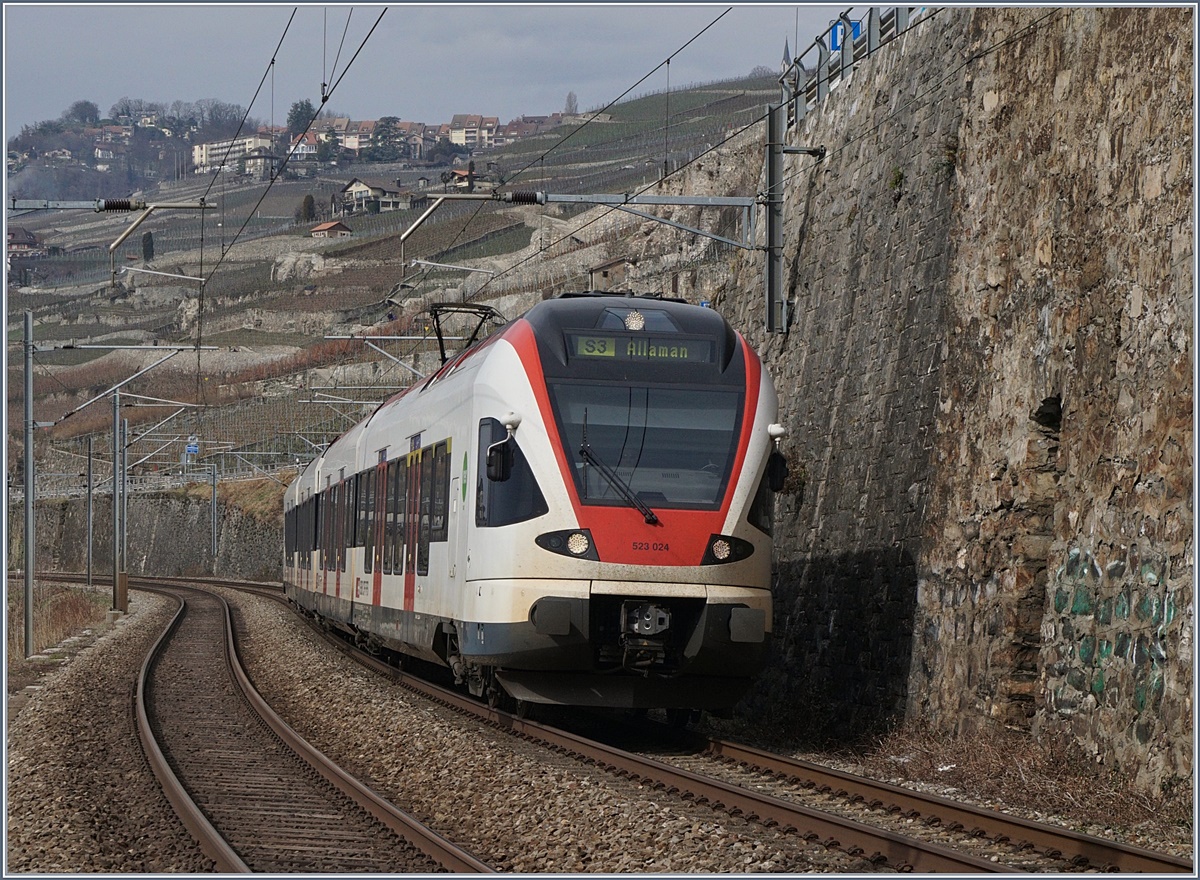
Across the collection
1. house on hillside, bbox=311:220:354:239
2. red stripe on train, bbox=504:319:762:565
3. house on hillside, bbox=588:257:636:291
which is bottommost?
red stripe on train, bbox=504:319:762:565

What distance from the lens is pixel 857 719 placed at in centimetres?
1647

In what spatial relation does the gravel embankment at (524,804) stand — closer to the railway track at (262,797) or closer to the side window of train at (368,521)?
the railway track at (262,797)

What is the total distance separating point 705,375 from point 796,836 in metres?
5.10

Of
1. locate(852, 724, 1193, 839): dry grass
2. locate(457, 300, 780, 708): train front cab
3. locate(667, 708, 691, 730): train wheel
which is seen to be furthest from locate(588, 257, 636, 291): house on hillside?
locate(852, 724, 1193, 839): dry grass

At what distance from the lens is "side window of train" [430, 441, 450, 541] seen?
1594cm

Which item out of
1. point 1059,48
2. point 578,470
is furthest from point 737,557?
point 1059,48

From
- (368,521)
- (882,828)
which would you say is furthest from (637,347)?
(368,521)

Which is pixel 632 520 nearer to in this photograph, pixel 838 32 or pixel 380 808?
pixel 380 808

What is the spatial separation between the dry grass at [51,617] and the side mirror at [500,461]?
15541 mm

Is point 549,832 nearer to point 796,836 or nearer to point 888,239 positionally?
point 796,836

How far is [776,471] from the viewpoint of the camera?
14227mm

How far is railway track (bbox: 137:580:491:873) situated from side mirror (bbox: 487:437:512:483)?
2.74 meters

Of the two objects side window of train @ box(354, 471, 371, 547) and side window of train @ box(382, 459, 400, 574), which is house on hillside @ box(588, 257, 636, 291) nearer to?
side window of train @ box(354, 471, 371, 547)

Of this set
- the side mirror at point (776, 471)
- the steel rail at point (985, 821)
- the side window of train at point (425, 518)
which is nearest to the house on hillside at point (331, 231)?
the side window of train at point (425, 518)
